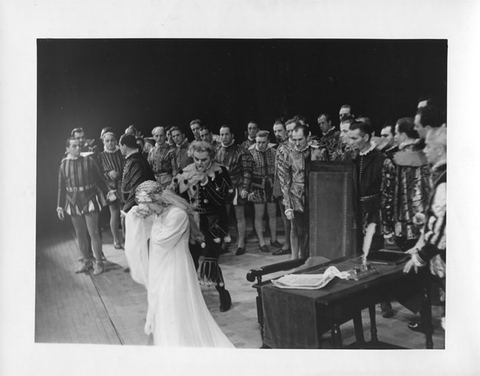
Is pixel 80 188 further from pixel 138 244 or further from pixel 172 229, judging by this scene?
pixel 172 229

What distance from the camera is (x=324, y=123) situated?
296 cm

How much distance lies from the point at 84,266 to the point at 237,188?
1077 millimetres

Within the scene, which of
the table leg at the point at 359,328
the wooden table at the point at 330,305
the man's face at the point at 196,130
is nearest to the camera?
the wooden table at the point at 330,305

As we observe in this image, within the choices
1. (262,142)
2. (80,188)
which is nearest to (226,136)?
(262,142)

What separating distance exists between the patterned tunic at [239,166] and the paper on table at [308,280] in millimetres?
586

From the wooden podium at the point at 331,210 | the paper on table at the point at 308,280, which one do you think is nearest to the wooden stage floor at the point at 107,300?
the paper on table at the point at 308,280

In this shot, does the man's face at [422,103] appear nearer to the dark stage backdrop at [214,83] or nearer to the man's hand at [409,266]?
the dark stage backdrop at [214,83]

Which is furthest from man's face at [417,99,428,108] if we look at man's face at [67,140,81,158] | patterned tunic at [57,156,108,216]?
man's face at [67,140,81,158]

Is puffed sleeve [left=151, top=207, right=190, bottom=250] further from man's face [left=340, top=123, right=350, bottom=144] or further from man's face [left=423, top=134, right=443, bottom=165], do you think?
man's face [left=423, top=134, right=443, bottom=165]

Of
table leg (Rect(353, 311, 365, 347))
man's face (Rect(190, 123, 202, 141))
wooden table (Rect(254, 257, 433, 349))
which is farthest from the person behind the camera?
man's face (Rect(190, 123, 202, 141))

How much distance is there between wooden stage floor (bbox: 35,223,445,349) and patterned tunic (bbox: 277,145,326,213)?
1.09ft

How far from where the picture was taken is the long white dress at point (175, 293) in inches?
117

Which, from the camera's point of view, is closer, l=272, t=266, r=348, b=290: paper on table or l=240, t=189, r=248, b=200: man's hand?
l=272, t=266, r=348, b=290: paper on table

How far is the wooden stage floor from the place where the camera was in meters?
2.98
